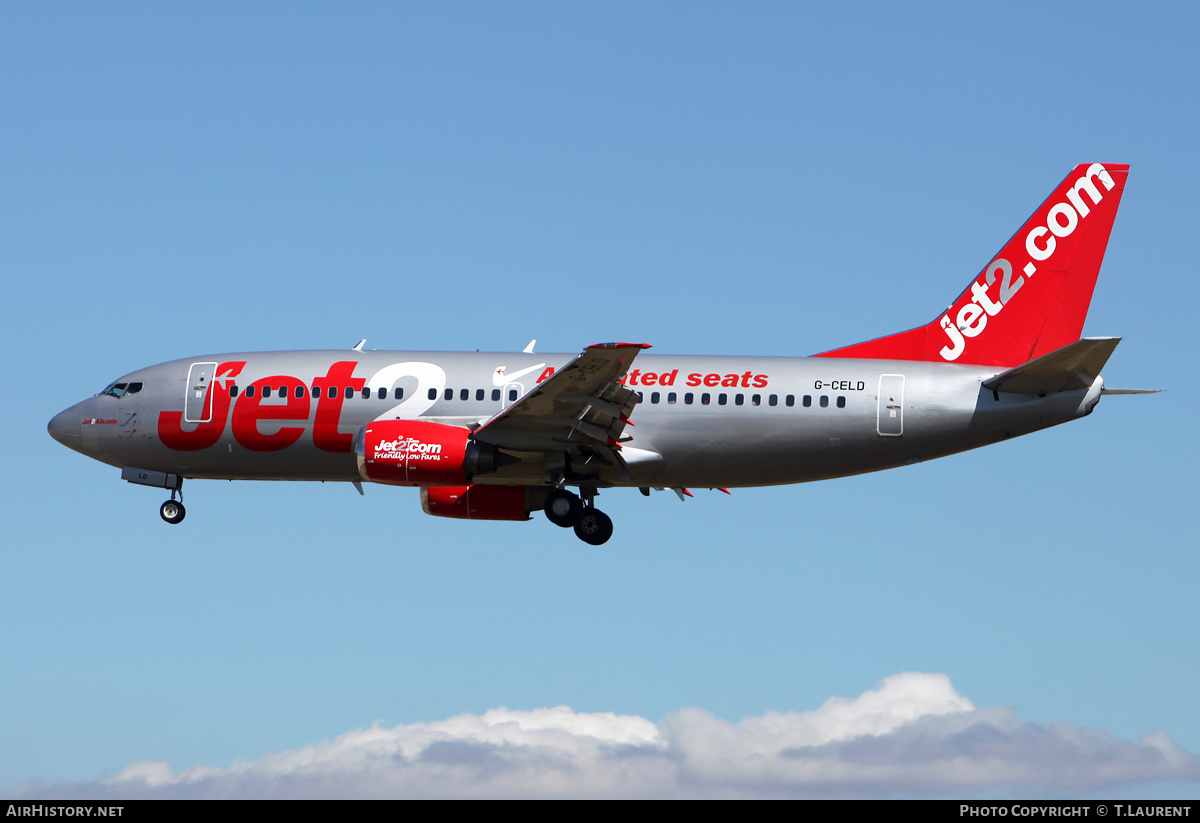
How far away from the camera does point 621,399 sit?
1517 inches

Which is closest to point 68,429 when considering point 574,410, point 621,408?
point 574,410

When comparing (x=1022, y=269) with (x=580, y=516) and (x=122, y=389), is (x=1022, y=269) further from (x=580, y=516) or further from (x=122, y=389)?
(x=122, y=389)

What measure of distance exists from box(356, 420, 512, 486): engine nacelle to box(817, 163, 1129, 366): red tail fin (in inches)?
409

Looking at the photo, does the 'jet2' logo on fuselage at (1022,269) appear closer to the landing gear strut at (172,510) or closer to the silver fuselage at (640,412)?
the silver fuselage at (640,412)

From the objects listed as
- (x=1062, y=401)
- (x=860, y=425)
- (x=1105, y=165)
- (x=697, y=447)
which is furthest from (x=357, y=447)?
(x=1105, y=165)

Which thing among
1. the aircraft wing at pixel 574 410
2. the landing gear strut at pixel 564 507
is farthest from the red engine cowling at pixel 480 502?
the aircraft wing at pixel 574 410

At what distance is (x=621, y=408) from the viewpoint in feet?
128

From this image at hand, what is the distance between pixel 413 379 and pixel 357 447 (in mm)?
3141

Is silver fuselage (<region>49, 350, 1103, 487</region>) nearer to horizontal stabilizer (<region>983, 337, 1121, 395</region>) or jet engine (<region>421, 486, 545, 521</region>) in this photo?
horizontal stabilizer (<region>983, 337, 1121, 395</region>)

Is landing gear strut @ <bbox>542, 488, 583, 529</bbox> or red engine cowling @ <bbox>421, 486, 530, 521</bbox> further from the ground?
red engine cowling @ <bbox>421, 486, 530, 521</bbox>

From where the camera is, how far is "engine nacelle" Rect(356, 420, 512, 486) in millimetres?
39062

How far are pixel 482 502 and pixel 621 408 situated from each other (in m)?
6.63

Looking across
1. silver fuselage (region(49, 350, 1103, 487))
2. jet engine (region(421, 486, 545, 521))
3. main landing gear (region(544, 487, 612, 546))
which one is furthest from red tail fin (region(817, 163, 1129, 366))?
jet engine (region(421, 486, 545, 521))

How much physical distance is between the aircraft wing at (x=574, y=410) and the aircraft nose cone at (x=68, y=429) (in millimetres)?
12548
